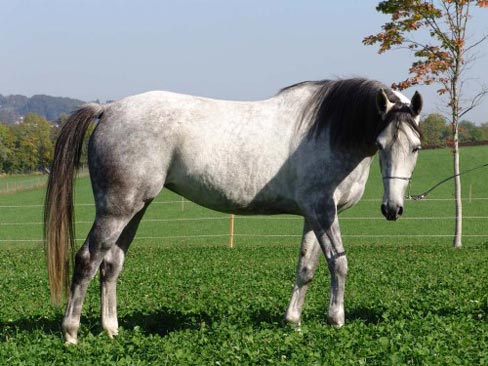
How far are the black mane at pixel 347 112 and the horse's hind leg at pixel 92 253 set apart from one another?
197cm

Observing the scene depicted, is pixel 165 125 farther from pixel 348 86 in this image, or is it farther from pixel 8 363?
pixel 8 363

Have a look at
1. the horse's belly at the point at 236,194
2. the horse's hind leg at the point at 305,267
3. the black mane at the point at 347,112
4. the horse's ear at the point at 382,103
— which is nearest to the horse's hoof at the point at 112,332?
the horse's belly at the point at 236,194

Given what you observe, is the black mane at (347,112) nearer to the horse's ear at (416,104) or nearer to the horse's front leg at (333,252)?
the horse's ear at (416,104)

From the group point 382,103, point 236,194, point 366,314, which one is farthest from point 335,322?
point 382,103

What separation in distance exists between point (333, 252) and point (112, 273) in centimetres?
234

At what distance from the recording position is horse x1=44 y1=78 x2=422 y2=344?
670cm

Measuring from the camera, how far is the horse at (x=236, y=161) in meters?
6.70

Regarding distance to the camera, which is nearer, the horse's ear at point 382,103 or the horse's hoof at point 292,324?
the horse's ear at point 382,103

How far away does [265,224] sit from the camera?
35750 mm

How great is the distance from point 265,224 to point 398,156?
1168 inches

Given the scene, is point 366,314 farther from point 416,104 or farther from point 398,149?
point 416,104

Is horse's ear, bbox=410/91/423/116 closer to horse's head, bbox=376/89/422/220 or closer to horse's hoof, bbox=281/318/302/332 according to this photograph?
horse's head, bbox=376/89/422/220

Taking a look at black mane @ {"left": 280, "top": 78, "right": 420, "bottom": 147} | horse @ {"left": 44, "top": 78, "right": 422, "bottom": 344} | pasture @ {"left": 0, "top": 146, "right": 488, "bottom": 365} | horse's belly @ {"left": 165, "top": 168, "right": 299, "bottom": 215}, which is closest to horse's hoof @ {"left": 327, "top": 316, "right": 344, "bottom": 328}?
horse @ {"left": 44, "top": 78, "right": 422, "bottom": 344}

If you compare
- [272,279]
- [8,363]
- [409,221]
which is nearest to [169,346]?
[8,363]
